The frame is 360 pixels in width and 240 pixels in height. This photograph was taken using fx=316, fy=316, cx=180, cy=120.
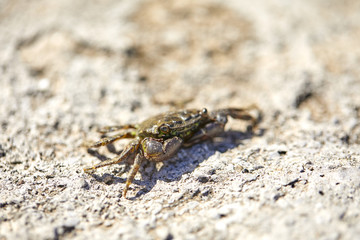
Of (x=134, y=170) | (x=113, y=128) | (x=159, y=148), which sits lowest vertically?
(x=134, y=170)

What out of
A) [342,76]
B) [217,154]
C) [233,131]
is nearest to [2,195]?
[217,154]

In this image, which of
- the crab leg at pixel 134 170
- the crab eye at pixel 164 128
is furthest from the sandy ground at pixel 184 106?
the crab eye at pixel 164 128

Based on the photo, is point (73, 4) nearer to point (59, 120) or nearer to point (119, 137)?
point (59, 120)

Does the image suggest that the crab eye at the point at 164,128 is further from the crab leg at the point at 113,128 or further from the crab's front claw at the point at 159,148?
the crab leg at the point at 113,128

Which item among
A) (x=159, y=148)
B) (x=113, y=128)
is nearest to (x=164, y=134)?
(x=159, y=148)

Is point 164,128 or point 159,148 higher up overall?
point 164,128

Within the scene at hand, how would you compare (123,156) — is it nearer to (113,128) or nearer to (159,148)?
(159,148)

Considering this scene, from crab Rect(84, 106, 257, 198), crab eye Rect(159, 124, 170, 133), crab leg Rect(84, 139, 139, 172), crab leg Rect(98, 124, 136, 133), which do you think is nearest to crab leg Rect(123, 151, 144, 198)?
crab Rect(84, 106, 257, 198)
